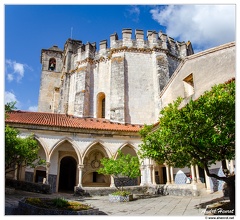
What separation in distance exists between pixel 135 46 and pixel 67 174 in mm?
13752

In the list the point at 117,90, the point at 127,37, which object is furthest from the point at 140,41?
the point at 117,90

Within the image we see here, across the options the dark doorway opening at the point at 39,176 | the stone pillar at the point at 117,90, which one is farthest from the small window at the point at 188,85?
the dark doorway opening at the point at 39,176

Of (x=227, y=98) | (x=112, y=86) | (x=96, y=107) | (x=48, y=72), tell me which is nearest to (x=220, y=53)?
(x=227, y=98)

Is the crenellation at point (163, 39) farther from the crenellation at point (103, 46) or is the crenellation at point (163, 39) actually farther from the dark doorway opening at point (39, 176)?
the dark doorway opening at point (39, 176)

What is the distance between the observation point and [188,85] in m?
16.4

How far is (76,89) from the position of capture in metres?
23.1

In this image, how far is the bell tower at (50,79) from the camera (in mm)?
31208

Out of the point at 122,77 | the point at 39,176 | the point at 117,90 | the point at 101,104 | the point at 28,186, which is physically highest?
the point at 122,77

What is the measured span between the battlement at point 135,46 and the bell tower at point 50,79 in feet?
28.3

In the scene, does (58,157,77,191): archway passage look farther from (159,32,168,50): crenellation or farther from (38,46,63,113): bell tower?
(159,32,168,50): crenellation

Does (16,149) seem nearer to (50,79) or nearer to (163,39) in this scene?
(163,39)

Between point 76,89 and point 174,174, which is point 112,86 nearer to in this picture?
point 76,89

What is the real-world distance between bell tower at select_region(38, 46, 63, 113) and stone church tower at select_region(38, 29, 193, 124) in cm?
590

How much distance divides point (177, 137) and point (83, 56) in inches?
758
